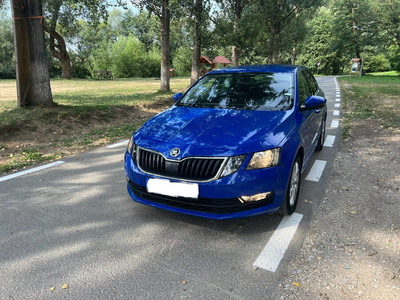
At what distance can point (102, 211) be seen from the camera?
11.1ft

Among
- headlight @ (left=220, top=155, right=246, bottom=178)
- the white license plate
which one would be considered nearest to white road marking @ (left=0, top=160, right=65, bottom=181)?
the white license plate

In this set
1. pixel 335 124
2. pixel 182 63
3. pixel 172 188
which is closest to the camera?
pixel 172 188

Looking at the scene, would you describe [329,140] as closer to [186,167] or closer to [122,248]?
[186,167]

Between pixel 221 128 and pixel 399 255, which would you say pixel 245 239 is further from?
pixel 399 255

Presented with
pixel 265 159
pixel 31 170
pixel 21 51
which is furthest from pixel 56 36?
pixel 265 159

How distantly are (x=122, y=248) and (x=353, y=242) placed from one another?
2.14m

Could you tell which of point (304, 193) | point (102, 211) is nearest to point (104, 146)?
point (102, 211)

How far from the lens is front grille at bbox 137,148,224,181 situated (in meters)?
2.64

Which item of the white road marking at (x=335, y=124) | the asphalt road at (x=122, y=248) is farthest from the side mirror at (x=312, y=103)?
the white road marking at (x=335, y=124)

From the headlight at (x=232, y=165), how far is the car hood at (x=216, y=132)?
0.15 ft

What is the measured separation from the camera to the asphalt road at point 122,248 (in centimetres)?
223

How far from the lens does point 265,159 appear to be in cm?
271

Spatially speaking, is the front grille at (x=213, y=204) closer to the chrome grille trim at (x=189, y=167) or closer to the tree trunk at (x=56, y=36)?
the chrome grille trim at (x=189, y=167)

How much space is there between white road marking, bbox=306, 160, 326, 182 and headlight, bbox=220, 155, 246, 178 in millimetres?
2063
